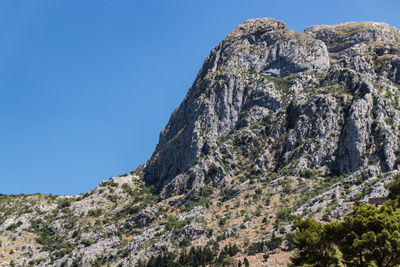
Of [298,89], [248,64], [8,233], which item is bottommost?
[8,233]

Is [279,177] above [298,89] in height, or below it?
below

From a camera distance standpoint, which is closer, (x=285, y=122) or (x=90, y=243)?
(x=90, y=243)

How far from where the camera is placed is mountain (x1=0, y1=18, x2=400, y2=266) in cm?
10606

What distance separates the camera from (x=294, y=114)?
149 m

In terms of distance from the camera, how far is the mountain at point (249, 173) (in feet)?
348

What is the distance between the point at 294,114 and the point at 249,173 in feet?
111

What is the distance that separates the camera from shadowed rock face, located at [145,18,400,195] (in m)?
126

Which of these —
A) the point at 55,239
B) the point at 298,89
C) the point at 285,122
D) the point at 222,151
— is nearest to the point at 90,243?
the point at 55,239

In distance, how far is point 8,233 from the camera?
140 m

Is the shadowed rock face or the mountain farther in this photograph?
the shadowed rock face

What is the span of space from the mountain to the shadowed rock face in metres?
0.55

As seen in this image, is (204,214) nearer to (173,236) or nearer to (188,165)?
(173,236)

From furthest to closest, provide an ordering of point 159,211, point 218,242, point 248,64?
point 248,64 → point 159,211 → point 218,242

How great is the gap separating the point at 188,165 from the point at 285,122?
47.9m
